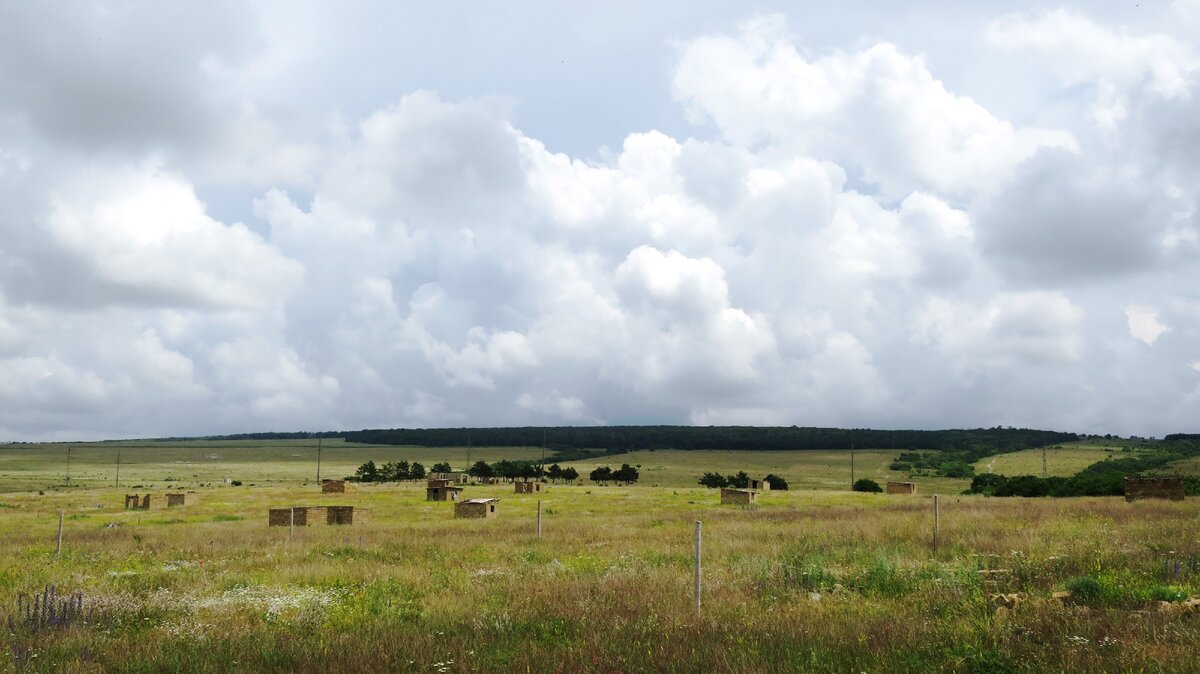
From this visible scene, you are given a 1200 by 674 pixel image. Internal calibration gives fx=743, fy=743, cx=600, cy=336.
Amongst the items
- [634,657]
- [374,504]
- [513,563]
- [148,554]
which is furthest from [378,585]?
[374,504]

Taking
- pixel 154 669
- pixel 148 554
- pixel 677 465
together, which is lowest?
pixel 677 465

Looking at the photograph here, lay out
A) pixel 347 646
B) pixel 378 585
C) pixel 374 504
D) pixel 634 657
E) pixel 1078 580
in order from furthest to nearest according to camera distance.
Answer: pixel 374 504, pixel 378 585, pixel 1078 580, pixel 347 646, pixel 634 657

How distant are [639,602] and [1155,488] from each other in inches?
1564

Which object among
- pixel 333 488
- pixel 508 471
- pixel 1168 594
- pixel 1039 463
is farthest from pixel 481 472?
pixel 1039 463

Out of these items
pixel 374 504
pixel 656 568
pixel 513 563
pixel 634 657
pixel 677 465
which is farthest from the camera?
pixel 677 465

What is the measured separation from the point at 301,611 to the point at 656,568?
23.6 ft

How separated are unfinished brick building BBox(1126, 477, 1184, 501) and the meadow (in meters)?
17.4

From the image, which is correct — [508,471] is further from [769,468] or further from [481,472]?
[769,468]

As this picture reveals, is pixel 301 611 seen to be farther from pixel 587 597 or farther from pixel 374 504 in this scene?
pixel 374 504

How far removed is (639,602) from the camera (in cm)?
1164

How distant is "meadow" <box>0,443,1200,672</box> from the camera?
8.43 meters

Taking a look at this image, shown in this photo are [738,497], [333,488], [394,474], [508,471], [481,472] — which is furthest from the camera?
[508,471]

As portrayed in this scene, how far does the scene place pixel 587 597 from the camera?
12.2 meters

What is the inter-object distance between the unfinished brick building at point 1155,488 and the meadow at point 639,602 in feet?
57.0
